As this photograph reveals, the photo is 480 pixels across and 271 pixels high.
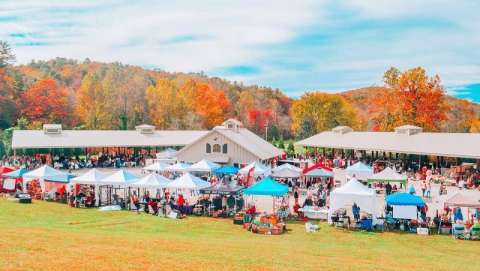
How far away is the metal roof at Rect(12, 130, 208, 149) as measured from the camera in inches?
1895

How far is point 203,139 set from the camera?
1769 inches

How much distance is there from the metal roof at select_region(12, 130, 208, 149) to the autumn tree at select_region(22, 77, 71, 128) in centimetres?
2544

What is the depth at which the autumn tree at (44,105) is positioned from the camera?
76500 millimetres

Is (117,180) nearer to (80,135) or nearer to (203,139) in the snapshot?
(203,139)

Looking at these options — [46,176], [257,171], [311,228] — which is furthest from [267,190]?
[46,176]

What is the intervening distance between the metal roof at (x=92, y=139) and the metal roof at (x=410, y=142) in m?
15.8

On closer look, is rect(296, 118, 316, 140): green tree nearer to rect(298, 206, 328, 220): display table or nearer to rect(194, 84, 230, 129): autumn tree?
rect(194, 84, 230, 129): autumn tree

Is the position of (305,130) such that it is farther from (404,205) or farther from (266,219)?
(266,219)

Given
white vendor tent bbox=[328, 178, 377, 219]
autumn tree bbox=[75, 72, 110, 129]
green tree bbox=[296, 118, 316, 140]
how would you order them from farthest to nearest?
green tree bbox=[296, 118, 316, 140] → autumn tree bbox=[75, 72, 110, 129] → white vendor tent bbox=[328, 178, 377, 219]

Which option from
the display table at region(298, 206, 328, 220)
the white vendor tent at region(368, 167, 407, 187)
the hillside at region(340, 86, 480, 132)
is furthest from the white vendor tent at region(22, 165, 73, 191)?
the hillside at region(340, 86, 480, 132)

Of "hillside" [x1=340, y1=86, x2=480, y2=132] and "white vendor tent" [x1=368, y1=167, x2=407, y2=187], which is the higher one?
"hillside" [x1=340, y1=86, x2=480, y2=132]

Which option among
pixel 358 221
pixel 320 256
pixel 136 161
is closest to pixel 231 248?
pixel 320 256

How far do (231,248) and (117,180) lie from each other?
12.5 metres

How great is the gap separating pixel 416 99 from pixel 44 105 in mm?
51977
